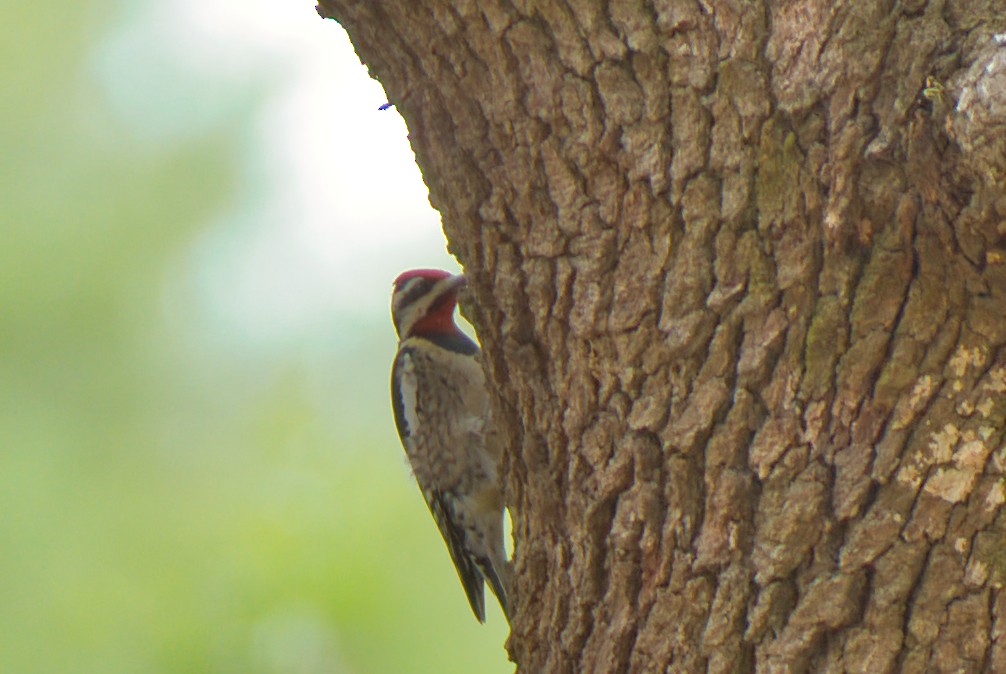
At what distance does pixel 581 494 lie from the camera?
1792mm

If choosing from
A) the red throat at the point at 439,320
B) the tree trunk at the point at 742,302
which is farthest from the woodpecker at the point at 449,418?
the tree trunk at the point at 742,302

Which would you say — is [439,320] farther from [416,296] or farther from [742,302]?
[742,302]

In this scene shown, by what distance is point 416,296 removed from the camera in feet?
12.5

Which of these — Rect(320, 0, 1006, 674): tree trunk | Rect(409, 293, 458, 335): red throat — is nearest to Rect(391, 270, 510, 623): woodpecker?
Rect(409, 293, 458, 335): red throat

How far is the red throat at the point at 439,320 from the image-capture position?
3725 mm

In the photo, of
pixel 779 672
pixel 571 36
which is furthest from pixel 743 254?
pixel 779 672

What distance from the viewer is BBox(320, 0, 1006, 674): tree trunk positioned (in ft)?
4.85

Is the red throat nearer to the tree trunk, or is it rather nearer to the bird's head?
the bird's head

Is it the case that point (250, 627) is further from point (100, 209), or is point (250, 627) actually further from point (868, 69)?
point (868, 69)

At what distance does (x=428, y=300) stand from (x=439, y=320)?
0.24ft

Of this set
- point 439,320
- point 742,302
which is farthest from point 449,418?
point 742,302

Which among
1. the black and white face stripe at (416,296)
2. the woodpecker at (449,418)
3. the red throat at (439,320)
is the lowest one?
the woodpecker at (449,418)

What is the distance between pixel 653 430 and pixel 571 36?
1.88ft

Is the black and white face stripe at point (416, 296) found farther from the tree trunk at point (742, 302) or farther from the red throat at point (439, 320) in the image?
the tree trunk at point (742, 302)
